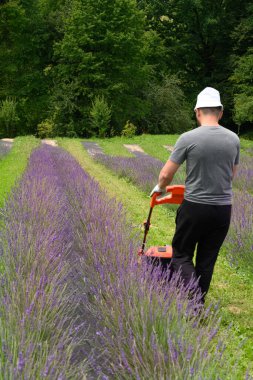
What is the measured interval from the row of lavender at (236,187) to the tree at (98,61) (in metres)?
10.5

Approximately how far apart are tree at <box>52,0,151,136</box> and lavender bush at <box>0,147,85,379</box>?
25.9 metres

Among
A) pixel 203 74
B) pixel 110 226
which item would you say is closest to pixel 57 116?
pixel 203 74

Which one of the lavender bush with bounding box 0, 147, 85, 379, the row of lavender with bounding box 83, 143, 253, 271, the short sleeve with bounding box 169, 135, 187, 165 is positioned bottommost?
the row of lavender with bounding box 83, 143, 253, 271

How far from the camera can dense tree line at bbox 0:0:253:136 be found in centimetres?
3148

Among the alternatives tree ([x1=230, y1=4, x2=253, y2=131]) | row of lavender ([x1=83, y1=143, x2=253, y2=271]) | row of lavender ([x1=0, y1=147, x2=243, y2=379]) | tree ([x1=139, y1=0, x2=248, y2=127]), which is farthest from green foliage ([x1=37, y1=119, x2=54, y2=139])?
row of lavender ([x1=0, y1=147, x2=243, y2=379])

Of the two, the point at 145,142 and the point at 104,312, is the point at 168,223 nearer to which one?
the point at 104,312

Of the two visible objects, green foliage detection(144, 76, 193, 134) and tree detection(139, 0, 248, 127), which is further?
tree detection(139, 0, 248, 127)

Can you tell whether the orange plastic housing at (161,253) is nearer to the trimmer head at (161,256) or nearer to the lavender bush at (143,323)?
the trimmer head at (161,256)

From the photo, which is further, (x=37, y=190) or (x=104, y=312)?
(x=37, y=190)

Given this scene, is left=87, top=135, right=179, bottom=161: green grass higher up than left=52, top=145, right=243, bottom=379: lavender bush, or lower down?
lower down

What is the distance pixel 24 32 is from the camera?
35.9 metres

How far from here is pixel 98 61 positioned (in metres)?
32.2

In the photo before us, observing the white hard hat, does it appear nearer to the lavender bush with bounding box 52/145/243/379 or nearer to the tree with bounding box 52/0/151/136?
the lavender bush with bounding box 52/145/243/379

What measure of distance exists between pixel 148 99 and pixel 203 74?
7811mm
